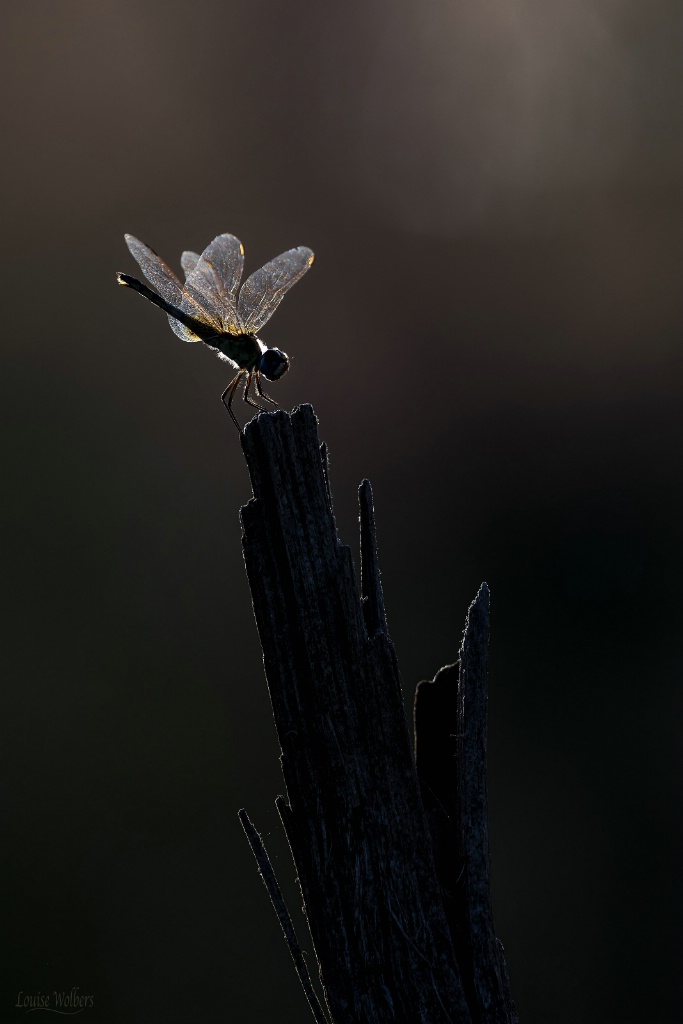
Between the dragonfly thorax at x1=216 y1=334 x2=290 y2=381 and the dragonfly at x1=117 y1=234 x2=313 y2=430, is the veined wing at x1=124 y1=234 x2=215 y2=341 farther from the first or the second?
the dragonfly thorax at x1=216 y1=334 x2=290 y2=381

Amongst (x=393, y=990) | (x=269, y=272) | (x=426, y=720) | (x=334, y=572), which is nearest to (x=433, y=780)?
(x=426, y=720)

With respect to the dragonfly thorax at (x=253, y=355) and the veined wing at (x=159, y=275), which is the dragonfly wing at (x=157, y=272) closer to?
the veined wing at (x=159, y=275)

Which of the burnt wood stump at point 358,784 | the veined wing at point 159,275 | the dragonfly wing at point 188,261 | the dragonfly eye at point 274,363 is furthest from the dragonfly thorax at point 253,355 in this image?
the burnt wood stump at point 358,784

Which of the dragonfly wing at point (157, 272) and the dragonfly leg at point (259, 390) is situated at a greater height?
the dragonfly wing at point (157, 272)

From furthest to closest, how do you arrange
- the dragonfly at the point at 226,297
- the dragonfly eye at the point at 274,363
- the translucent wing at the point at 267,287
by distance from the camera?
1. the translucent wing at the point at 267,287
2. the dragonfly at the point at 226,297
3. the dragonfly eye at the point at 274,363

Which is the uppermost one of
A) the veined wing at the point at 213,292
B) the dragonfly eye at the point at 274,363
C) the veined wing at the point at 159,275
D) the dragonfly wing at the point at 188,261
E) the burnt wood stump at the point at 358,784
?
the dragonfly wing at the point at 188,261

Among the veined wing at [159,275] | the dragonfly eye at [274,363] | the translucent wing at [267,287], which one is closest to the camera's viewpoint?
the dragonfly eye at [274,363]
